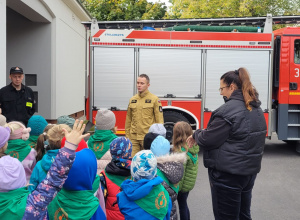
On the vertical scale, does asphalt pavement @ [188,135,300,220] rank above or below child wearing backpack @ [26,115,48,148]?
below

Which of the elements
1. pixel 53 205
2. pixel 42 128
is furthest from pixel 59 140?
pixel 42 128

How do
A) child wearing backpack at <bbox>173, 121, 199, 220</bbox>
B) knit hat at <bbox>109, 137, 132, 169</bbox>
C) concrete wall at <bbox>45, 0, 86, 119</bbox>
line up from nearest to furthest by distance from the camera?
1. knit hat at <bbox>109, 137, 132, 169</bbox>
2. child wearing backpack at <bbox>173, 121, 199, 220</bbox>
3. concrete wall at <bbox>45, 0, 86, 119</bbox>

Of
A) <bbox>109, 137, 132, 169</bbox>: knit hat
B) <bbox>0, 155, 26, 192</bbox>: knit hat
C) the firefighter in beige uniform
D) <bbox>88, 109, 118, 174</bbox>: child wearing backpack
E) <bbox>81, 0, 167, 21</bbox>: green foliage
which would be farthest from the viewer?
<bbox>81, 0, 167, 21</bbox>: green foliage

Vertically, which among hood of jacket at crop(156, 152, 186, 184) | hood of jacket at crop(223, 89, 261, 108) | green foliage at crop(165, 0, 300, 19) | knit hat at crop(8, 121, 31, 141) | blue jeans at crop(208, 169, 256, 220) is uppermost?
green foliage at crop(165, 0, 300, 19)

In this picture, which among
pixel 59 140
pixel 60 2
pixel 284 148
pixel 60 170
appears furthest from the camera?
pixel 60 2

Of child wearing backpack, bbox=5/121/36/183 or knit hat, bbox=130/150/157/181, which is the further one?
child wearing backpack, bbox=5/121/36/183

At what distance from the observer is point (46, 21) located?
10.4m

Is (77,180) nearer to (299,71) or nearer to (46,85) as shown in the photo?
(299,71)

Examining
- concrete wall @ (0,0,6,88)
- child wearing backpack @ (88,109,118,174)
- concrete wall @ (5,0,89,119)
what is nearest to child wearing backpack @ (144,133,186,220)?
child wearing backpack @ (88,109,118,174)

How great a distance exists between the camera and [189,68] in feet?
29.3

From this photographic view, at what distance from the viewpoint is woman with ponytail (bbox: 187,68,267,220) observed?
333 cm

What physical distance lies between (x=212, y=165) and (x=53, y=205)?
5.01ft

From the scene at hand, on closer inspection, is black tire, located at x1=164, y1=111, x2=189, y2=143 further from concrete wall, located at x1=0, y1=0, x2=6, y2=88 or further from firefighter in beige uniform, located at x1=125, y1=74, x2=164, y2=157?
concrete wall, located at x1=0, y1=0, x2=6, y2=88

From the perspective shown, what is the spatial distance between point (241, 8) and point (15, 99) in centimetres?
1673
